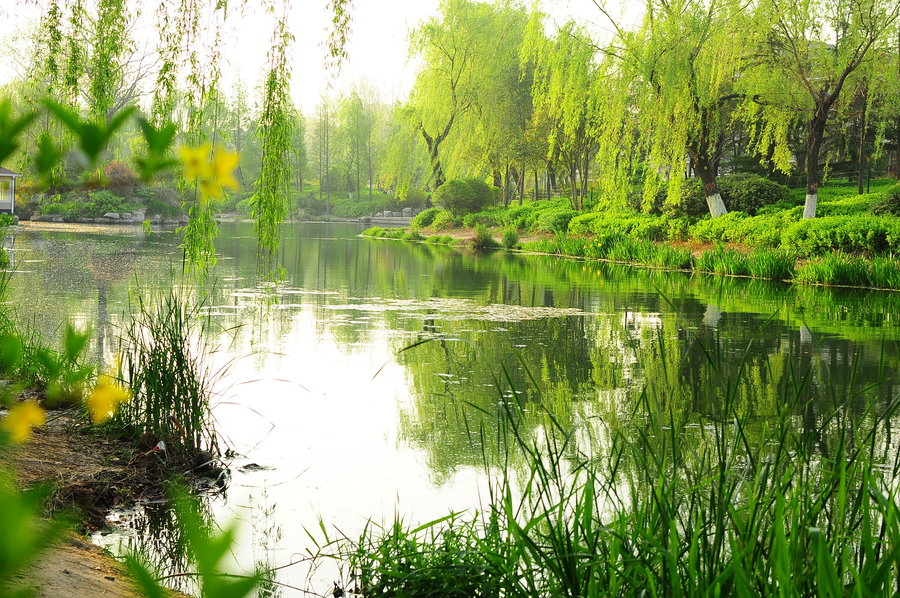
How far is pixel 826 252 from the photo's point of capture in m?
15.9

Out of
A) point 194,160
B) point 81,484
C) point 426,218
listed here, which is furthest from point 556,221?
point 194,160

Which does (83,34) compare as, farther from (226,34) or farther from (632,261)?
(632,261)

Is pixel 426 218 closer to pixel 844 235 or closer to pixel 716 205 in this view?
pixel 716 205

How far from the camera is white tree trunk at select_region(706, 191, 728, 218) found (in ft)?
67.9

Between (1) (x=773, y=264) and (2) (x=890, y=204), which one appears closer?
(1) (x=773, y=264)

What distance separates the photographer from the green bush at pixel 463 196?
33.4 m

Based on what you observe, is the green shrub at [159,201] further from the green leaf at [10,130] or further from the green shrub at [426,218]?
the green leaf at [10,130]

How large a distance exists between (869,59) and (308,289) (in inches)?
562

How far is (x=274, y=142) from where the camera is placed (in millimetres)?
5820

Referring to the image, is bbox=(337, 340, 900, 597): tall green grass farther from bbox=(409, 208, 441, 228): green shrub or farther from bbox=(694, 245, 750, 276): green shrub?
bbox=(409, 208, 441, 228): green shrub

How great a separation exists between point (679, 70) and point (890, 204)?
17.5ft

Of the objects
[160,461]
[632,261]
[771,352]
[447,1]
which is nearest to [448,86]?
[447,1]

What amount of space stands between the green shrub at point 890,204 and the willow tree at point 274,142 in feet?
47.2

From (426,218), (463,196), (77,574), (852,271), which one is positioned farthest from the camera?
(426,218)
